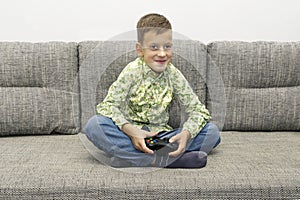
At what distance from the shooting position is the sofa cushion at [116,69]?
5.61ft

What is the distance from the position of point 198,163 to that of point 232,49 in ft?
2.37

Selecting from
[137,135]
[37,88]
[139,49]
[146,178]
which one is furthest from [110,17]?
[146,178]

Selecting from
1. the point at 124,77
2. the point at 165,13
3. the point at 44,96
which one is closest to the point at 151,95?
the point at 124,77

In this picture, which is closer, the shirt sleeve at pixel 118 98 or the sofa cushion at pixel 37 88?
the shirt sleeve at pixel 118 98

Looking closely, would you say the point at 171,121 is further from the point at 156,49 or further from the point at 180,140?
the point at 156,49

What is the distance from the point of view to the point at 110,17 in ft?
8.29

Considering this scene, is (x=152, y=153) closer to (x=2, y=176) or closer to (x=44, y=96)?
(x=2, y=176)

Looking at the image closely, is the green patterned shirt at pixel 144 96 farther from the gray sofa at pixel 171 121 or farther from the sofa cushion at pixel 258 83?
the sofa cushion at pixel 258 83

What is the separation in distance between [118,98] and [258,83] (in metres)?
0.76

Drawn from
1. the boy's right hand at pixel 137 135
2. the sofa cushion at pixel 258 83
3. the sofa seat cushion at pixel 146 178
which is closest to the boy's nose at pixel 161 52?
the boy's right hand at pixel 137 135

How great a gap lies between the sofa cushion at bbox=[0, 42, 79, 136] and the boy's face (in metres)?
0.57

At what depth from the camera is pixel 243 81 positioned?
2.20 meters

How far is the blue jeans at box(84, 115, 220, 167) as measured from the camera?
65.6 inches

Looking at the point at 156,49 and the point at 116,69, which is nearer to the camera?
the point at 156,49
